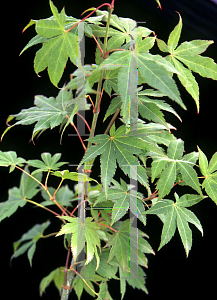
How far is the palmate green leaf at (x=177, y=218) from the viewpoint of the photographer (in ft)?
2.31

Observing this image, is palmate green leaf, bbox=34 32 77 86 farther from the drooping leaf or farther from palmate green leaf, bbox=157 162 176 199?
palmate green leaf, bbox=157 162 176 199

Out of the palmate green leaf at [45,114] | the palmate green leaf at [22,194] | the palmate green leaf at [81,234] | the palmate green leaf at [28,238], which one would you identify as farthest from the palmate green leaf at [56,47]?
the palmate green leaf at [28,238]

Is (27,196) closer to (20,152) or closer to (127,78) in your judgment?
(20,152)

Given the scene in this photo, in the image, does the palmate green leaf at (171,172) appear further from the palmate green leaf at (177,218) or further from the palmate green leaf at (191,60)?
the palmate green leaf at (191,60)

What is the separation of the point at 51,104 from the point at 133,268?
1.82ft

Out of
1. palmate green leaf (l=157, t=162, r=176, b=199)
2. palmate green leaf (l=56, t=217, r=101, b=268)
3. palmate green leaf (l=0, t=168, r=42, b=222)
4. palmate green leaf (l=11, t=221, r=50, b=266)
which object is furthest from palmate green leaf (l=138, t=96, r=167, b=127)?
palmate green leaf (l=11, t=221, r=50, b=266)

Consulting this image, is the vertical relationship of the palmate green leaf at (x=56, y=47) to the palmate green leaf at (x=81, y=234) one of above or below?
above

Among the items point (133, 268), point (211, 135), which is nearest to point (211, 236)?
point (211, 135)

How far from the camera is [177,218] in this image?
73 cm

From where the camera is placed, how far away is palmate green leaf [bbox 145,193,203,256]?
2.31 feet

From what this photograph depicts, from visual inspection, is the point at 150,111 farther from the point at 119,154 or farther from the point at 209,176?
the point at 209,176

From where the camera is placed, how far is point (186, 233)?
2.34ft

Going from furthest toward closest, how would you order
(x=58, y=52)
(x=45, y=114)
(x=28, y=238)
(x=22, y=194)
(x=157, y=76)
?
1. (x=28, y=238)
2. (x=22, y=194)
3. (x=45, y=114)
4. (x=58, y=52)
5. (x=157, y=76)

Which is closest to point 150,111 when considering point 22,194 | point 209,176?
point 209,176
